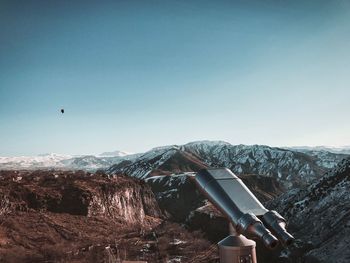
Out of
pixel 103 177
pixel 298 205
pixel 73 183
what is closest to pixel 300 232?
pixel 298 205

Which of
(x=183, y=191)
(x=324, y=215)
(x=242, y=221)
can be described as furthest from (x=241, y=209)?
(x=183, y=191)

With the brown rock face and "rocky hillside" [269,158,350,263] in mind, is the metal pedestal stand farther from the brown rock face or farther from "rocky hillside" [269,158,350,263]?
the brown rock face

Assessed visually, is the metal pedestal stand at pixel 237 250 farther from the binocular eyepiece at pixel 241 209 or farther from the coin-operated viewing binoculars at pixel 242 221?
the binocular eyepiece at pixel 241 209

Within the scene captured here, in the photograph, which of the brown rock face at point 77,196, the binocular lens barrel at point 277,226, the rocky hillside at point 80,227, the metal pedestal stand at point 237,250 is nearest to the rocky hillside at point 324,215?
the rocky hillside at point 80,227

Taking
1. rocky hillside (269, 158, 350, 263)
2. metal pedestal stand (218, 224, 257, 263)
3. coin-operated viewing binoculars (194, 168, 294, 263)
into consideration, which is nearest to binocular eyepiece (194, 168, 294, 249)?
coin-operated viewing binoculars (194, 168, 294, 263)

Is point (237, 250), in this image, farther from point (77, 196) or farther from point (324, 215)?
point (77, 196)

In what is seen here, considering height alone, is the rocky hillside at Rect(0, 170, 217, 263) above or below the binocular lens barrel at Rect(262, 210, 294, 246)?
below

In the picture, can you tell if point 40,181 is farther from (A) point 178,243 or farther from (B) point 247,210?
(B) point 247,210
